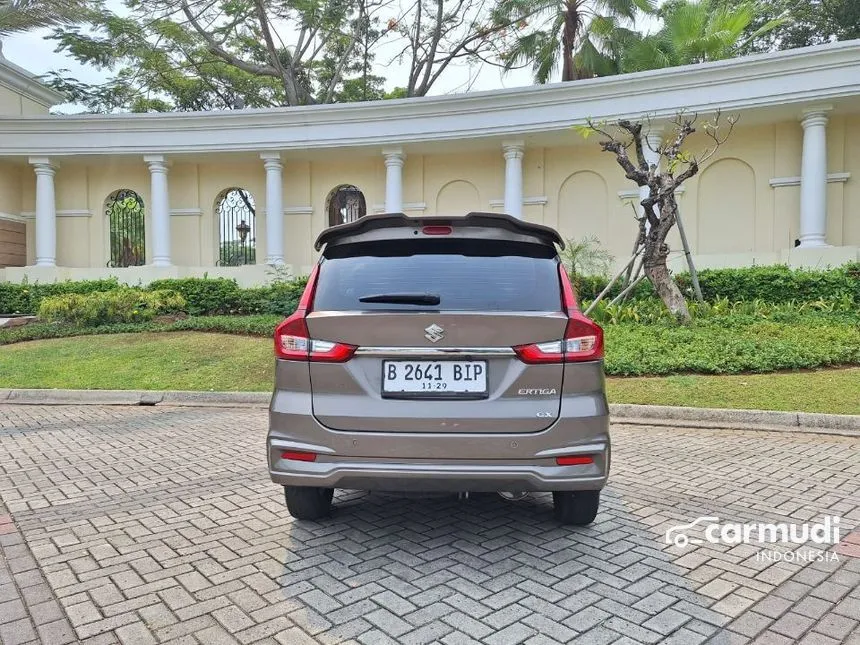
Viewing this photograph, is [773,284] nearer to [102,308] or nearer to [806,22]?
[102,308]

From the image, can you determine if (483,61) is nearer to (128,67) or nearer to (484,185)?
(484,185)

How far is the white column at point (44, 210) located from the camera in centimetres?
1925

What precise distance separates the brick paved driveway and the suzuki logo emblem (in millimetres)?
1162

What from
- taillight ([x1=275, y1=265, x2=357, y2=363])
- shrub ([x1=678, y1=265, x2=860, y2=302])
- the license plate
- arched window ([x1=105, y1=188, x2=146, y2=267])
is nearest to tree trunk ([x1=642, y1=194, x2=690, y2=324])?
shrub ([x1=678, y1=265, x2=860, y2=302])

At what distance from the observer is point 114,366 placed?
10.3 meters

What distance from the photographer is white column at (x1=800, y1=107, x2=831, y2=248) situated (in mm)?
14859

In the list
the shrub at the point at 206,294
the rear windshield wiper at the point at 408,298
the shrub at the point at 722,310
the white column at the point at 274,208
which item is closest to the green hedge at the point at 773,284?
the shrub at the point at 722,310

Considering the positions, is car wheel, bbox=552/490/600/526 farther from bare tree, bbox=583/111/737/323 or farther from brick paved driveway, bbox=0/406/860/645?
bare tree, bbox=583/111/737/323

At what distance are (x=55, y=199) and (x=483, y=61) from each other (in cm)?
1783

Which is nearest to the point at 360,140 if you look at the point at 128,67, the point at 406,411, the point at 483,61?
the point at 483,61

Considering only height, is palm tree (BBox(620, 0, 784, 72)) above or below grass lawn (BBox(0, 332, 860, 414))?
above

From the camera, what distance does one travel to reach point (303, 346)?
123 inches

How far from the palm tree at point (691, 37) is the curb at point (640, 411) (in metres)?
16.1

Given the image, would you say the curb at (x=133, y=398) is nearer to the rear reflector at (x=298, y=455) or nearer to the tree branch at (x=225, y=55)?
the rear reflector at (x=298, y=455)
